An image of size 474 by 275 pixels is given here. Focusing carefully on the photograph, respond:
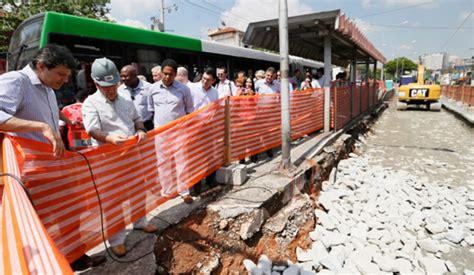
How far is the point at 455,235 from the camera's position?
443 cm

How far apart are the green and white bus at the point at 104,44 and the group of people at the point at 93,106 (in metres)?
2.03

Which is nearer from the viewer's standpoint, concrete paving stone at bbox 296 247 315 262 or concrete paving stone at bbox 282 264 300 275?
concrete paving stone at bbox 282 264 300 275

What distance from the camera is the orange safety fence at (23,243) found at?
99 centimetres

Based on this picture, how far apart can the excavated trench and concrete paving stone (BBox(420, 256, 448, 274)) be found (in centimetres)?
150

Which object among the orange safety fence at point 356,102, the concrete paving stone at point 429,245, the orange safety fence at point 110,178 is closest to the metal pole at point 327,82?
the orange safety fence at point 356,102

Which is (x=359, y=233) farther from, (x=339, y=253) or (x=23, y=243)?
(x=23, y=243)

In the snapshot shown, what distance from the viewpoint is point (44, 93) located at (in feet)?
6.96

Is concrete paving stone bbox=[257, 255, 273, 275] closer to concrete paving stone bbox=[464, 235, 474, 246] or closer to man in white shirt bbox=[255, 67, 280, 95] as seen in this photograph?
concrete paving stone bbox=[464, 235, 474, 246]

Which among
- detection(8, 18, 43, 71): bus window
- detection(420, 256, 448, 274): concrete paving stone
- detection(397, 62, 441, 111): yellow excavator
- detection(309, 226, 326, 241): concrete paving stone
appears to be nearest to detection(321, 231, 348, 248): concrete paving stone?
detection(309, 226, 326, 241): concrete paving stone

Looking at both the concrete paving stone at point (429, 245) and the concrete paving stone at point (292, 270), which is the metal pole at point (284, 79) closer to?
the concrete paving stone at point (292, 270)

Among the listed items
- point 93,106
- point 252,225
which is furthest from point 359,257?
point 93,106

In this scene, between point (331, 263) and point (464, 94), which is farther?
point (464, 94)

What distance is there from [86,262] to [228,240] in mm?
1474

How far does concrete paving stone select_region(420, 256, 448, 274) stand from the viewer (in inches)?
145
